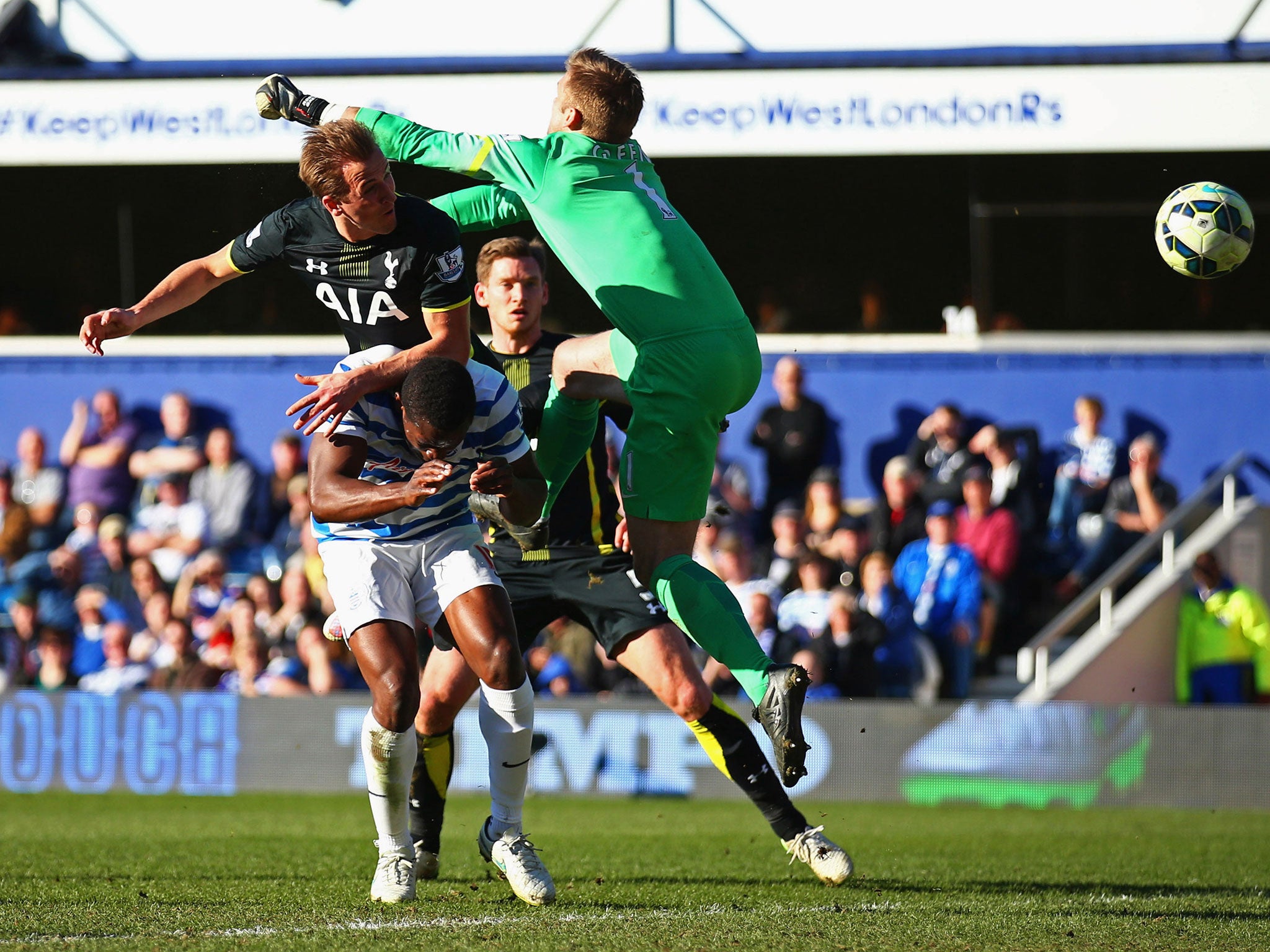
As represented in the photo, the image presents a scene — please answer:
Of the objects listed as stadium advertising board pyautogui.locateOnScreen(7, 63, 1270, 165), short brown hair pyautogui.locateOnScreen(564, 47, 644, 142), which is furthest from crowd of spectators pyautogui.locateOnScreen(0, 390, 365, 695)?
short brown hair pyautogui.locateOnScreen(564, 47, 644, 142)

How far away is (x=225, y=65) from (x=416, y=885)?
39.4ft

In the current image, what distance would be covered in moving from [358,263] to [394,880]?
7.14 feet

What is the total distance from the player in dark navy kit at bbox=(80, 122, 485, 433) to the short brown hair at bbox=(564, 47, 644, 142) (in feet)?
2.12

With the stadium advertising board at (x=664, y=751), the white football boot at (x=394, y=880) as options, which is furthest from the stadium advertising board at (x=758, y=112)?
the white football boot at (x=394, y=880)

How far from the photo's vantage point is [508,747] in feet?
19.5

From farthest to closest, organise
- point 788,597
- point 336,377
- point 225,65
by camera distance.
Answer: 1. point 225,65
2. point 788,597
3. point 336,377

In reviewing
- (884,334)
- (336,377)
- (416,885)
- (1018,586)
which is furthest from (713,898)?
(884,334)

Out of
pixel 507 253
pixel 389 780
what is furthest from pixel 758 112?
pixel 389 780

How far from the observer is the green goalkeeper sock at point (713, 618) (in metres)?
5.71

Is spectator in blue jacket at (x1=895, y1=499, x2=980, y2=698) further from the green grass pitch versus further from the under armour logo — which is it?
the under armour logo

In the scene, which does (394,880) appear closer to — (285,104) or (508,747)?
(508,747)

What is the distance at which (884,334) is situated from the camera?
618 inches

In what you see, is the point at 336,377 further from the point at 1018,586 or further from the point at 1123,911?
→ the point at 1018,586

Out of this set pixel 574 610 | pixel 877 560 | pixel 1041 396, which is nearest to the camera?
pixel 574 610
